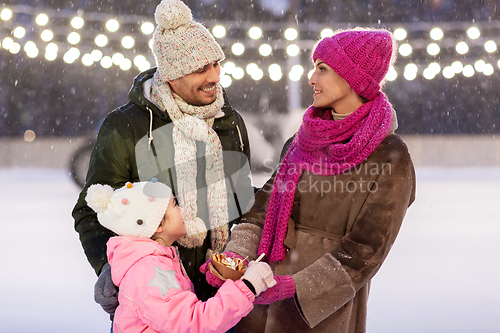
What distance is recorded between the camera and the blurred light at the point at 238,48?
6117 mm

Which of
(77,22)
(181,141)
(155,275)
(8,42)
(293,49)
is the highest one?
(77,22)

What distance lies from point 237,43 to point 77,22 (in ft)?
6.34

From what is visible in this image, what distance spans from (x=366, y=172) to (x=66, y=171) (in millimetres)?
6909

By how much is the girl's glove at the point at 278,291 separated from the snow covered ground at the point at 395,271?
1451mm

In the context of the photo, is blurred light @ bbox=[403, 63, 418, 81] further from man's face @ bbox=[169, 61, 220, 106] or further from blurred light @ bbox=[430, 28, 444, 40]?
man's face @ bbox=[169, 61, 220, 106]

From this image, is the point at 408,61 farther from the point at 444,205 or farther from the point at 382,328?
the point at 382,328

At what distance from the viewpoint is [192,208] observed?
178cm

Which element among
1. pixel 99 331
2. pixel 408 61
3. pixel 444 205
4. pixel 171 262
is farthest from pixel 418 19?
pixel 171 262

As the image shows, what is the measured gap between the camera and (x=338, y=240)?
4.97 feet

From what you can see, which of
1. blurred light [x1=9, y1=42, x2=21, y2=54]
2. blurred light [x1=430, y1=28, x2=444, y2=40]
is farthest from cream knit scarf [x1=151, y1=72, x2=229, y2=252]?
blurred light [x1=430, y1=28, x2=444, y2=40]

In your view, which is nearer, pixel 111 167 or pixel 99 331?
pixel 111 167

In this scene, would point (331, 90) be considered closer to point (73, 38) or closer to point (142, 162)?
point (142, 162)

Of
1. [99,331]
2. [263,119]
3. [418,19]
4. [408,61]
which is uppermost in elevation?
[418,19]

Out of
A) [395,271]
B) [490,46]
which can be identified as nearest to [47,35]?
[395,271]
